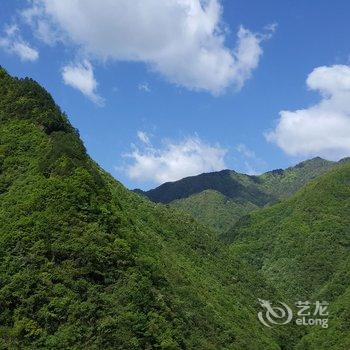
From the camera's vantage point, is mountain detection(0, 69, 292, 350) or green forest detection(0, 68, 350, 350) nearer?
mountain detection(0, 69, 292, 350)

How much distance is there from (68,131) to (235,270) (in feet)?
205

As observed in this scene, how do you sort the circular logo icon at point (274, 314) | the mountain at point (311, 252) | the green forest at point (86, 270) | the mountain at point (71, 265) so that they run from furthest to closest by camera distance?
the mountain at point (311, 252) → the circular logo icon at point (274, 314) → the green forest at point (86, 270) → the mountain at point (71, 265)

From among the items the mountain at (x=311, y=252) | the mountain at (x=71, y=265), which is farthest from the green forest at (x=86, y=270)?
the mountain at (x=311, y=252)

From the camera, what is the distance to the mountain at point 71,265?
180 feet

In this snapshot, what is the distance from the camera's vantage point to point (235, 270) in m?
129

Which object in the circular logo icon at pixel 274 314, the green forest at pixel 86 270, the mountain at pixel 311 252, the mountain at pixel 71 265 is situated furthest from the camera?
the mountain at pixel 311 252

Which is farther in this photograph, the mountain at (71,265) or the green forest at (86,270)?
the green forest at (86,270)

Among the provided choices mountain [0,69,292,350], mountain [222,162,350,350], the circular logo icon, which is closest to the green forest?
mountain [0,69,292,350]

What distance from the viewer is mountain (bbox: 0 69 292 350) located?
54.8 metres

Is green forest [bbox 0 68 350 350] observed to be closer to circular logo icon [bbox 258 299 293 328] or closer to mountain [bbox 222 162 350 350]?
circular logo icon [bbox 258 299 293 328]

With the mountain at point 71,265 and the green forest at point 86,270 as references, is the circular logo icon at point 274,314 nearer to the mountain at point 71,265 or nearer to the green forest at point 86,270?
the green forest at point 86,270

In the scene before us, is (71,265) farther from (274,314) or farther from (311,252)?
(311,252)

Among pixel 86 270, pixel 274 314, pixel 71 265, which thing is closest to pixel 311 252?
pixel 274 314

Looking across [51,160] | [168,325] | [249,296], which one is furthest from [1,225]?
[249,296]
